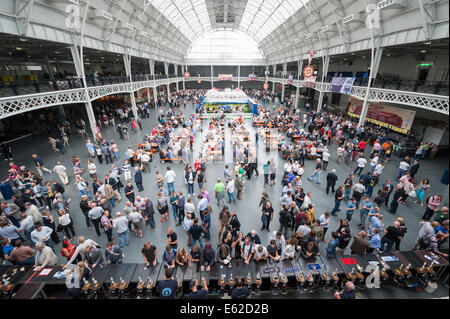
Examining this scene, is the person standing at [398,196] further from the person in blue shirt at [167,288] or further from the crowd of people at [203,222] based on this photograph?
the person in blue shirt at [167,288]

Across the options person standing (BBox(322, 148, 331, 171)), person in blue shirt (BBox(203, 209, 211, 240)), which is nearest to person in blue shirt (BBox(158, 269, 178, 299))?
person in blue shirt (BBox(203, 209, 211, 240))

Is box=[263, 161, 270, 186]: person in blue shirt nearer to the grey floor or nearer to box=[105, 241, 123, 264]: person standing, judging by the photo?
the grey floor

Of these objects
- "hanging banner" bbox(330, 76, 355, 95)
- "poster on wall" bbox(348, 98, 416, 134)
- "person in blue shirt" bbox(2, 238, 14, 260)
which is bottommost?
"person in blue shirt" bbox(2, 238, 14, 260)

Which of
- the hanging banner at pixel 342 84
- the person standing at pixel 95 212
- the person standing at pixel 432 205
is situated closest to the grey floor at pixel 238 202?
the person standing at pixel 432 205

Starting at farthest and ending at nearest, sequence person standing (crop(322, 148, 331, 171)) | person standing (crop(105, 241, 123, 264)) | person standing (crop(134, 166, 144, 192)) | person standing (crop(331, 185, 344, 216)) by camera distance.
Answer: person standing (crop(322, 148, 331, 171)) → person standing (crop(134, 166, 144, 192)) → person standing (crop(331, 185, 344, 216)) → person standing (crop(105, 241, 123, 264))

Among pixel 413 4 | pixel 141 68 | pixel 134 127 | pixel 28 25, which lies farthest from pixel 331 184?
pixel 141 68

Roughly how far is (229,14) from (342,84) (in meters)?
32.1

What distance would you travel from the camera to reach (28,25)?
33.5ft

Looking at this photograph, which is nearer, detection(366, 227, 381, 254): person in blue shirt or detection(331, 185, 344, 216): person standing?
detection(366, 227, 381, 254): person in blue shirt

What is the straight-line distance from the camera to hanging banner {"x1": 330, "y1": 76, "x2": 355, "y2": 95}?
17.9m

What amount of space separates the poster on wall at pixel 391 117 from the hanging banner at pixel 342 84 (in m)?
3.58

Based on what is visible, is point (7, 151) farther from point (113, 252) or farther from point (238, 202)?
point (238, 202)

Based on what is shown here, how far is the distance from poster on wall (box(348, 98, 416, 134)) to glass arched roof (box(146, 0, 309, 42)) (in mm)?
13012

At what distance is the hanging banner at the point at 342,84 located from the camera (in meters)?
17.9
